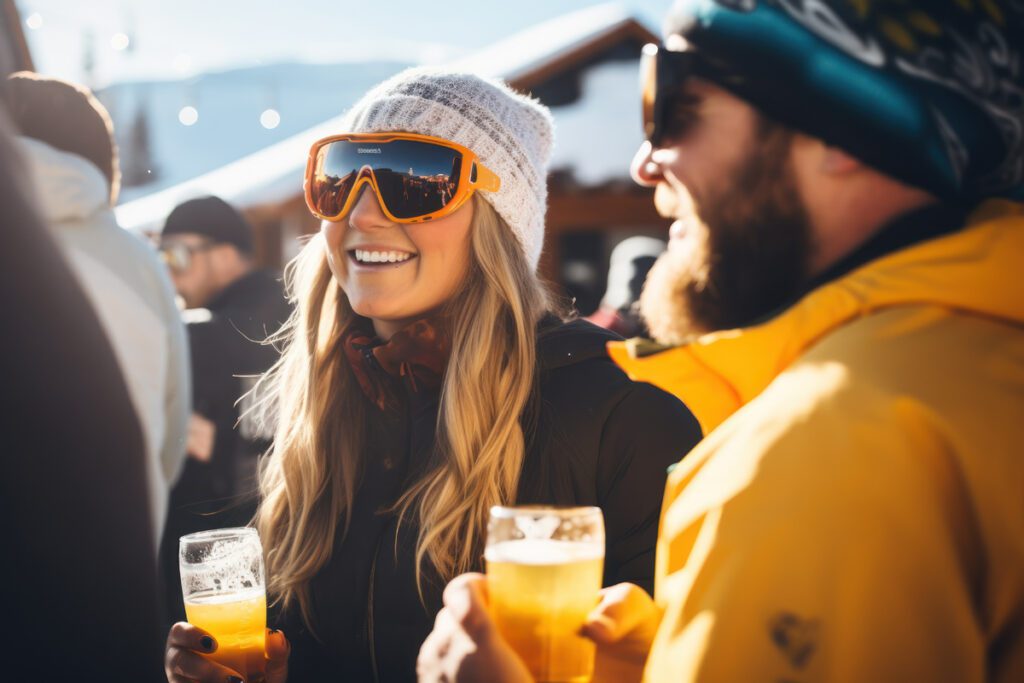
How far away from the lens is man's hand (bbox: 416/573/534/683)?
1.24 meters

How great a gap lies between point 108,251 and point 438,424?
844mm

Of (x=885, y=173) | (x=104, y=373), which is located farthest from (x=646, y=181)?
(x=104, y=373)

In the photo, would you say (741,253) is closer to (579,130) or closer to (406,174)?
(406,174)

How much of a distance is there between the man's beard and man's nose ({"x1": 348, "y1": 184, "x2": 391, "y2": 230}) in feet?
3.15

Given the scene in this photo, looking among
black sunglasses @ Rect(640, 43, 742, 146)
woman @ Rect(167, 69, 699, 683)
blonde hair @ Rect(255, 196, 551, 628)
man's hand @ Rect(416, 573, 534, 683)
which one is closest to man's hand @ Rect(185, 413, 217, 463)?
blonde hair @ Rect(255, 196, 551, 628)

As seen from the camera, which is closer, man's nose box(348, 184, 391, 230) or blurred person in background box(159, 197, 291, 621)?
man's nose box(348, 184, 391, 230)

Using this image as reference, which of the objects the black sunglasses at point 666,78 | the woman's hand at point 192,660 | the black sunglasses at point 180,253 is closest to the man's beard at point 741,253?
the black sunglasses at point 666,78

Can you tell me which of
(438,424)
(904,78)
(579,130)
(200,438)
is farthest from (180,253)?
Result: (579,130)

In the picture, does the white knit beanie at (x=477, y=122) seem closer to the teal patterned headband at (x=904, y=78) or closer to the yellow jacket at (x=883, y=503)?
the teal patterned headband at (x=904, y=78)

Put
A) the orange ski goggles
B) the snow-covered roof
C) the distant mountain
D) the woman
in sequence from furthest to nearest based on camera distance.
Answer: the distant mountain
the snow-covered roof
the orange ski goggles
the woman

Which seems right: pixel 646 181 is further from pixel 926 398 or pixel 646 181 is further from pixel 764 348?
pixel 926 398

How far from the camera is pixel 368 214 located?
7.50 feet

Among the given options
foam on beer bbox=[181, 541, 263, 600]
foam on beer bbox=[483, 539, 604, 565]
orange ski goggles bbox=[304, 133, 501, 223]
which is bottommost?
foam on beer bbox=[181, 541, 263, 600]

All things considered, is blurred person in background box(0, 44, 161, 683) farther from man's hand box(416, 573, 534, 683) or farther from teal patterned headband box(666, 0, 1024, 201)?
teal patterned headband box(666, 0, 1024, 201)
